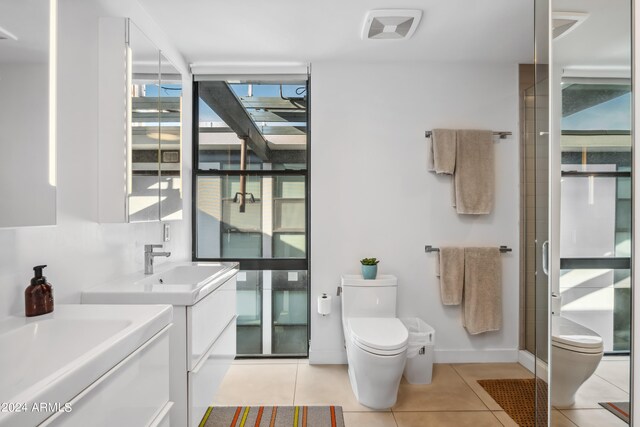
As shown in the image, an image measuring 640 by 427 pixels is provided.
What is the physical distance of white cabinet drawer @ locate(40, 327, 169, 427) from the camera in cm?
85

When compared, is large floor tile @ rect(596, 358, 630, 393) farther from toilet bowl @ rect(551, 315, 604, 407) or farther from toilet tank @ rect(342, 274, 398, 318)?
toilet tank @ rect(342, 274, 398, 318)

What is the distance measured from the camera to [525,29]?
2.43 metres

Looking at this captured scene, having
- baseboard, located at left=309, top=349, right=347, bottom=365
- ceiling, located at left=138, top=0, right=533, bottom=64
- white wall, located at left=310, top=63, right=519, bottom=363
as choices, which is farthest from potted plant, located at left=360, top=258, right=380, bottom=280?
ceiling, located at left=138, top=0, right=533, bottom=64

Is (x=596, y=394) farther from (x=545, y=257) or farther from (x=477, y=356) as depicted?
(x=477, y=356)

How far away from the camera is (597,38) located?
1279 mm

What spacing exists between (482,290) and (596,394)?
1.64 metres

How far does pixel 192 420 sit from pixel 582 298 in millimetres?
1687

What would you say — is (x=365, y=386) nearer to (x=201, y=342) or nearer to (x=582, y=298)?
(x=201, y=342)

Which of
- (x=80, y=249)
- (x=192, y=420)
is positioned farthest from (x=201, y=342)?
(x=80, y=249)

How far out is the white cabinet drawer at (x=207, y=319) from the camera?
1673 mm

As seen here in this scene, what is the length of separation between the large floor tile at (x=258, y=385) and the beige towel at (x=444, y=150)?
1937 mm

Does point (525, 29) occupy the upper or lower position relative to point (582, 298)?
upper

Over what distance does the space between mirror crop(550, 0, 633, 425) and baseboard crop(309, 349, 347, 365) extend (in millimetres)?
1721

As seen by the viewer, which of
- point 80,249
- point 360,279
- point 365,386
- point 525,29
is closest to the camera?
point 80,249
